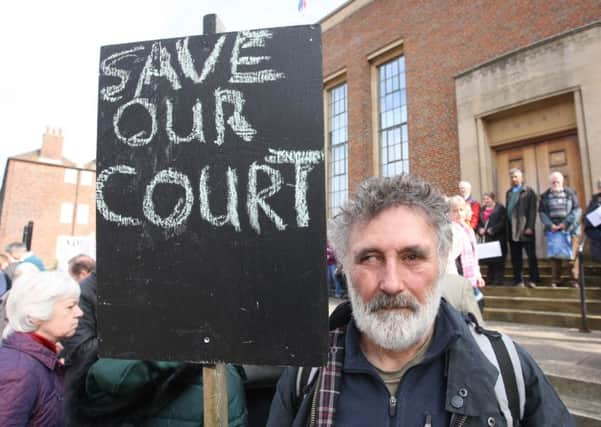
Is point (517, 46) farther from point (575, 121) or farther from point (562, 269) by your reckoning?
point (562, 269)

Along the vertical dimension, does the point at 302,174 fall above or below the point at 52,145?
below

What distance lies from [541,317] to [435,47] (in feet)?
28.6

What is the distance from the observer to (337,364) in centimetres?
139

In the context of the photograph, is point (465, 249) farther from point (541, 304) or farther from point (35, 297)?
point (35, 297)

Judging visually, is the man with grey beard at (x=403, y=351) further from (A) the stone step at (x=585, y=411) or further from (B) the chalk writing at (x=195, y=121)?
(A) the stone step at (x=585, y=411)

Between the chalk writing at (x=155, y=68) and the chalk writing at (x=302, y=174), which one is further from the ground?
the chalk writing at (x=155, y=68)

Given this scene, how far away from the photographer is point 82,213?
1292 inches

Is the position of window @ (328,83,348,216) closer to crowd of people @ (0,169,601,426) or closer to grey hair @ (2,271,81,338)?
grey hair @ (2,271,81,338)

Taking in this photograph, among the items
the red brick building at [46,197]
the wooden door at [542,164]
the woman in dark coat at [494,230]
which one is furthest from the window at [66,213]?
the woman in dark coat at [494,230]

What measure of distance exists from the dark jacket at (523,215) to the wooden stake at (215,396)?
653 centimetres

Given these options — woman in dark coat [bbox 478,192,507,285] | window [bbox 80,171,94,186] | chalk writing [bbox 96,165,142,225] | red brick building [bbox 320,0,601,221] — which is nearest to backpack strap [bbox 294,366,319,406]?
chalk writing [bbox 96,165,142,225]

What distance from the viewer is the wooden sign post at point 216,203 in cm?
121

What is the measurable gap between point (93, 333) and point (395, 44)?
13.2 metres

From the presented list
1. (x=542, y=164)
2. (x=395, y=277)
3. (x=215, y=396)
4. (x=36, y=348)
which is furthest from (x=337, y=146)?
(x=215, y=396)
